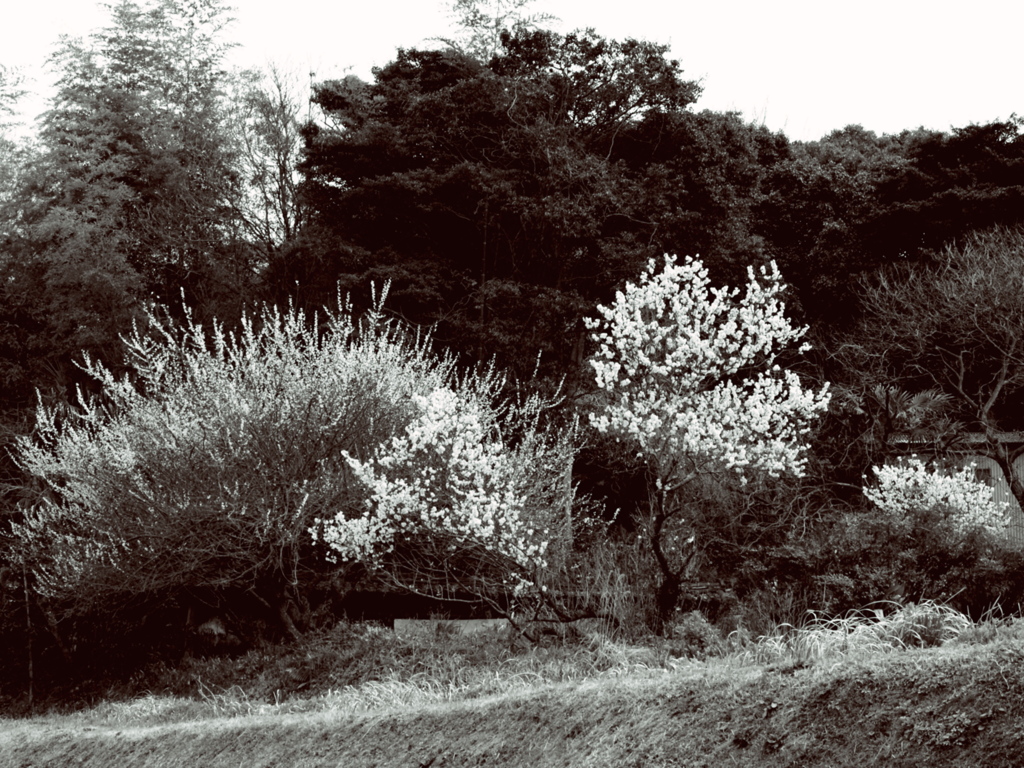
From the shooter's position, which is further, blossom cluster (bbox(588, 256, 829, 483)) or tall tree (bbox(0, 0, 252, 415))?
tall tree (bbox(0, 0, 252, 415))

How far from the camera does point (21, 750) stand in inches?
368

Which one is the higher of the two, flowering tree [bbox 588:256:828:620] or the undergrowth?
flowering tree [bbox 588:256:828:620]

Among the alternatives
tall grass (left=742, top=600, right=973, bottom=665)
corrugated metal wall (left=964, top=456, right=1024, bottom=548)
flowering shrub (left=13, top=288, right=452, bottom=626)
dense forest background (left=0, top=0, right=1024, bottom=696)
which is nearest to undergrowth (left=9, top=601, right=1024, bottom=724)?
tall grass (left=742, top=600, right=973, bottom=665)

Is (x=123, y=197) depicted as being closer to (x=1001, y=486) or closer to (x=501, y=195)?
(x=501, y=195)

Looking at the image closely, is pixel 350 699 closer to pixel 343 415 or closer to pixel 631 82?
pixel 343 415

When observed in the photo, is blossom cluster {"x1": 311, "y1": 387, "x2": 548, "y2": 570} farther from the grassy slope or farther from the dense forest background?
the dense forest background

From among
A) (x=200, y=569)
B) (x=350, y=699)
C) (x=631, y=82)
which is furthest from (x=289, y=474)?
(x=631, y=82)

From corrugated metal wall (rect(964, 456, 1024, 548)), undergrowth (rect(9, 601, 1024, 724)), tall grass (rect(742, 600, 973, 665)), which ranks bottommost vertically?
corrugated metal wall (rect(964, 456, 1024, 548))

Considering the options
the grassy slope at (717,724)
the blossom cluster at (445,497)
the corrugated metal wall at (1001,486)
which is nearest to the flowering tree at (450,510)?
the blossom cluster at (445,497)

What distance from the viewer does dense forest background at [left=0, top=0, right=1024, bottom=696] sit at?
2114 cm

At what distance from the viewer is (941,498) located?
584 inches

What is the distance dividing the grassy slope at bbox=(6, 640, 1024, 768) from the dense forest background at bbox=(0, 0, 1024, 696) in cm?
1199

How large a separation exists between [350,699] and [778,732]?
5.16 m

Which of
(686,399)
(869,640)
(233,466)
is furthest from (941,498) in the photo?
(233,466)
